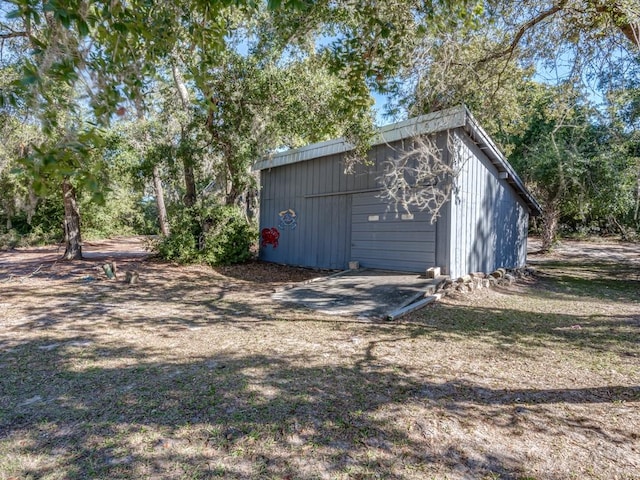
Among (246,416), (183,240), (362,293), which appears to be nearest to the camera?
(246,416)

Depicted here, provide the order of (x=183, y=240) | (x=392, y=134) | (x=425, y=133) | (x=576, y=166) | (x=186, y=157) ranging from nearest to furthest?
(x=425, y=133), (x=392, y=134), (x=186, y=157), (x=183, y=240), (x=576, y=166)

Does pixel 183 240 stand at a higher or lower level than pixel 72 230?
lower

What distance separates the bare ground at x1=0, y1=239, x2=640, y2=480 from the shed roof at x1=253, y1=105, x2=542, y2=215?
358 cm

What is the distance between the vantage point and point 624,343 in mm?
4512

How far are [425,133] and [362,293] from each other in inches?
132

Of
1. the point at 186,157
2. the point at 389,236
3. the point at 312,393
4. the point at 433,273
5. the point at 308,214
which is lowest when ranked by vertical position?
the point at 312,393

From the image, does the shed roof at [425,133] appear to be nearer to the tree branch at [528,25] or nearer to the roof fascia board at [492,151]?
the roof fascia board at [492,151]

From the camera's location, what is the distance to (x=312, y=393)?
9.95 feet

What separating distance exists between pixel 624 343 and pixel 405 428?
362 centimetres

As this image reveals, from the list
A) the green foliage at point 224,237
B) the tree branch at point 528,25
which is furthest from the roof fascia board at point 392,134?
the green foliage at point 224,237

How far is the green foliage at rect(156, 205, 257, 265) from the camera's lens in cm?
1065

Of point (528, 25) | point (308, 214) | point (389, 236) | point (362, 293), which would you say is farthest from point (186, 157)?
point (528, 25)

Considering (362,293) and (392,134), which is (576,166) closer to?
(392,134)

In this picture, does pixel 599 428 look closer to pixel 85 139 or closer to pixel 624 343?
pixel 624 343
